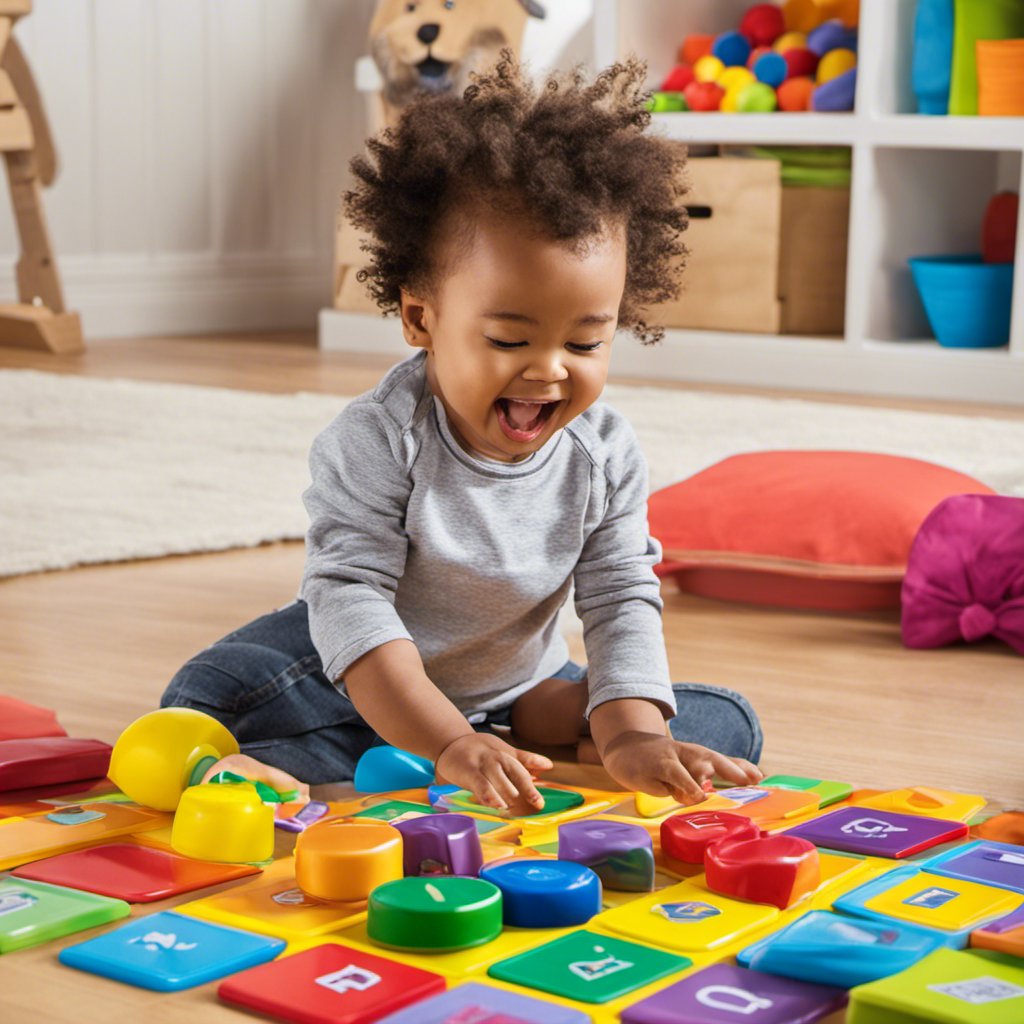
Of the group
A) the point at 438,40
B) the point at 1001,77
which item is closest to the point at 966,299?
the point at 1001,77

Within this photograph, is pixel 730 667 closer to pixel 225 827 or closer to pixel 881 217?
pixel 225 827

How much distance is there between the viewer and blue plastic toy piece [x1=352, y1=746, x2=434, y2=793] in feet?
2.99

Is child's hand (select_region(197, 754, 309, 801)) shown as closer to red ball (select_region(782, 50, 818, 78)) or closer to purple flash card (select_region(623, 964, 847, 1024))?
purple flash card (select_region(623, 964, 847, 1024))

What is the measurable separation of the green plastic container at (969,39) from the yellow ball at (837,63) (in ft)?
0.72

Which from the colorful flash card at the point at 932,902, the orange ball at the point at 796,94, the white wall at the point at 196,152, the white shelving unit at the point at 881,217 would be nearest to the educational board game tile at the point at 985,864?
the colorful flash card at the point at 932,902

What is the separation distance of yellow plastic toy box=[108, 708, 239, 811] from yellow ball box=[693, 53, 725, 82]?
2.30 m

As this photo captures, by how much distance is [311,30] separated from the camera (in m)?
3.84

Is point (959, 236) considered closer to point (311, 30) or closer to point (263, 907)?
point (311, 30)

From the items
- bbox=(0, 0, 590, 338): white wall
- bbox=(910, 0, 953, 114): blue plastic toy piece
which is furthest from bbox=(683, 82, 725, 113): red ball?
bbox=(0, 0, 590, 338): white wall

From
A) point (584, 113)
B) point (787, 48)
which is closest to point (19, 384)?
point (787, 48)

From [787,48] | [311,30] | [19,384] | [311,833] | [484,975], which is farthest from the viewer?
[311,30]

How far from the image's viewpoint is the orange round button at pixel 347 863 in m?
0.71

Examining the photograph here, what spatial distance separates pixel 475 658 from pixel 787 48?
2.18 meters

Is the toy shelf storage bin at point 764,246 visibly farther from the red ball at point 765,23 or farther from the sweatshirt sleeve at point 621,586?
the sweatshirt sleeve at point 621,586
